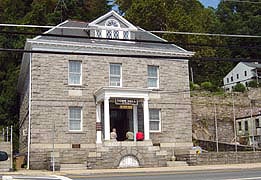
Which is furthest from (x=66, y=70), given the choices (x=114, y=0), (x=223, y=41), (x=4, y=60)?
(x=223, y=41)

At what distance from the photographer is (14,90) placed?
40.9 m

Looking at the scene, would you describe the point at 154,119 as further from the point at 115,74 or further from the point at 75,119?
A: the point at 75,119

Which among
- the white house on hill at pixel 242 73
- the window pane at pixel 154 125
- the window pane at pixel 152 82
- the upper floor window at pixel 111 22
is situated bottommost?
the window pane at pixel 154 125

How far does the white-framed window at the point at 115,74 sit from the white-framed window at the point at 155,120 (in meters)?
3.27

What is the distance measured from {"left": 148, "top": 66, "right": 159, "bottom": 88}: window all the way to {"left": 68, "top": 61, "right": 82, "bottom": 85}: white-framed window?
17.6 feet

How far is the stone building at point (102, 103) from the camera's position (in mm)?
28859

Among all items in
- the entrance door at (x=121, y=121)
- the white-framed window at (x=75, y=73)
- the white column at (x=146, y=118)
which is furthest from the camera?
the entrance door at (x=121, y=121)

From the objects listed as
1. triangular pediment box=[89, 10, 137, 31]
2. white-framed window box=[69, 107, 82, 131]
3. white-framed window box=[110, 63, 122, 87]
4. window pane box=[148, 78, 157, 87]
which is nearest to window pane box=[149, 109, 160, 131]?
window pane box=[148, 78, 157, 87]

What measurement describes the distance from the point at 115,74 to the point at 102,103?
245 cm

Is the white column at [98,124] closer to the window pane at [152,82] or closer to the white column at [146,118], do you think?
the white column at [146,118]

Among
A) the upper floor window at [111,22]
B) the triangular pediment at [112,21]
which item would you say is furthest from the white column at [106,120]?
the upper floor window at [111,22]

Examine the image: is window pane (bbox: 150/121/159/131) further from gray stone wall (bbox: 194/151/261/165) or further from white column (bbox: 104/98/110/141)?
gray stone wall (bbox: 194/151/261/165)

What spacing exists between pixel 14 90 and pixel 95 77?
1241 cm

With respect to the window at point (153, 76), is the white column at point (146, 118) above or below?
below
